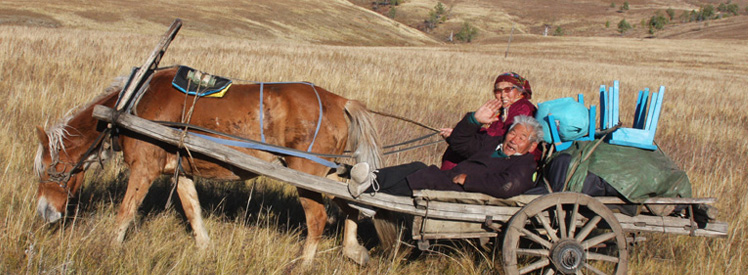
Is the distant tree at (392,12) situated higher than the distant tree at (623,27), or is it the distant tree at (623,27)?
the distant tree at (623,27)

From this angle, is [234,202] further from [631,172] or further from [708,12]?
[708,12]

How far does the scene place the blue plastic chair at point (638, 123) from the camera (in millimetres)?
3574

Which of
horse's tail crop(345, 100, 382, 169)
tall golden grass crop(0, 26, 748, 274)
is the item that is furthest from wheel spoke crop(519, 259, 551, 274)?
horse's tail crop(345, 100, 382, 169)

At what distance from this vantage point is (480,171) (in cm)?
366

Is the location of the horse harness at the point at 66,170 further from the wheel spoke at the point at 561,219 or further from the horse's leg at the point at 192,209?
the wheel spoke at the point at 561,219

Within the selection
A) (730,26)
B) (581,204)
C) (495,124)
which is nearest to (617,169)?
(581,204)

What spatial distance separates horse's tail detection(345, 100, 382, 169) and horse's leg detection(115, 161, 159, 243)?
5.26ft

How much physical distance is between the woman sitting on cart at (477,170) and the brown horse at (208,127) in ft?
2.16

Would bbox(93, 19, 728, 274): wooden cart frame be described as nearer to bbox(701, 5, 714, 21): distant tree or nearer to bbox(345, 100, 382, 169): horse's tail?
bbox(345, 100, 382, 169): horse's tail

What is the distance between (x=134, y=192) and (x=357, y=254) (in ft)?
5.92

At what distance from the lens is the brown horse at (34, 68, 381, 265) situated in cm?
382

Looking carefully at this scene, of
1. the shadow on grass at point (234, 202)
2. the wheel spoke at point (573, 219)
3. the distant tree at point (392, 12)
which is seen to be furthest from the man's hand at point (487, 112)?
the distant tree at point (392, 12)

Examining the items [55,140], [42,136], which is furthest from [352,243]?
[42,136]

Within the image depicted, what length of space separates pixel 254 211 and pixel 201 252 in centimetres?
146
